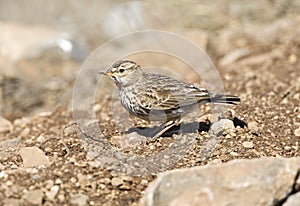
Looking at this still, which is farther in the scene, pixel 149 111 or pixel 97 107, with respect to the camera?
pixel 97 107

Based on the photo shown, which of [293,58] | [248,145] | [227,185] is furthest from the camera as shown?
[293,58]

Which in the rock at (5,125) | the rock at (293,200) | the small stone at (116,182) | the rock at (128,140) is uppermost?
the rock at (5,125)

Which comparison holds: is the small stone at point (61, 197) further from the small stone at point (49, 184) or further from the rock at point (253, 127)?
the rock at point (253, 127)

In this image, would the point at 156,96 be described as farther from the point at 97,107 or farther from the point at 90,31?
the point at 90,31

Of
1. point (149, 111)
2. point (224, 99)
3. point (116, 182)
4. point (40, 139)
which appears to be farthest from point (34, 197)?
point (224, 99)

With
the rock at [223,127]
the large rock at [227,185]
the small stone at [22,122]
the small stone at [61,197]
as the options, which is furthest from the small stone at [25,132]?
the large rock at [227,185]

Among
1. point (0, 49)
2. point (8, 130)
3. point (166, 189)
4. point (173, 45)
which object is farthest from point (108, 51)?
point (166, 189)

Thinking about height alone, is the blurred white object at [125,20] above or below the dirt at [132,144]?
above

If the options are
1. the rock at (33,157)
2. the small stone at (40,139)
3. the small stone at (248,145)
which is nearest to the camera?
the rock at (33,157)
